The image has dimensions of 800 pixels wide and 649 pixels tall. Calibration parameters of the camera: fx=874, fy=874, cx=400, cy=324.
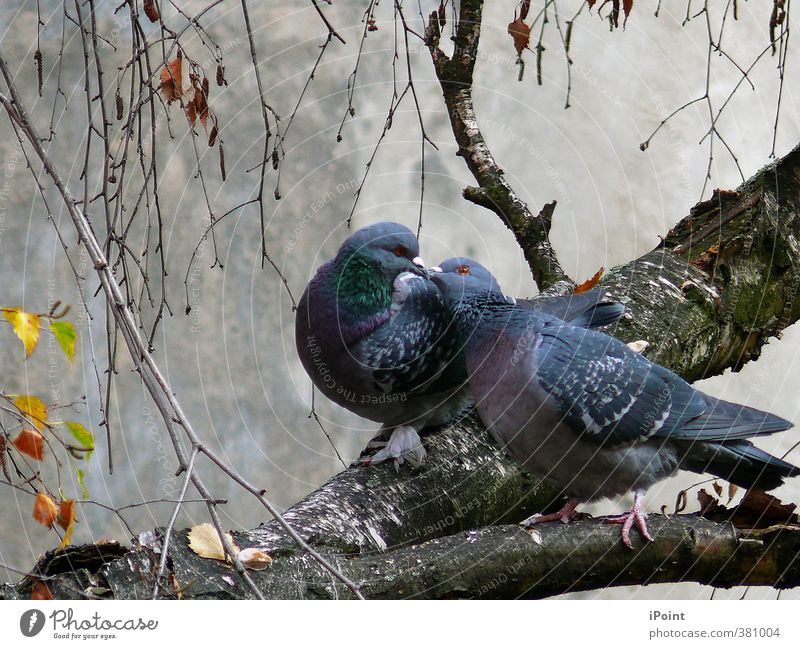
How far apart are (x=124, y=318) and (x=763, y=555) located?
2.33 feet

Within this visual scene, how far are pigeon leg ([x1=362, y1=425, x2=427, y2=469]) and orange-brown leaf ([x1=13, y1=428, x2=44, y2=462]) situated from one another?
1.92 feet

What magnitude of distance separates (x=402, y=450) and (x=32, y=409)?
0.61m

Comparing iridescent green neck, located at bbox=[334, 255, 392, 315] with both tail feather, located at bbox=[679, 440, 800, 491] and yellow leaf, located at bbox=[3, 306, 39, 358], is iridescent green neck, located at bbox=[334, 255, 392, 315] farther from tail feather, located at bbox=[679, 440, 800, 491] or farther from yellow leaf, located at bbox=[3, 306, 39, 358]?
yellow leaf, located at bbox=[3, 306, 39, 358]

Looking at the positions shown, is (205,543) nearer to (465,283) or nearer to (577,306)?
(465,283)

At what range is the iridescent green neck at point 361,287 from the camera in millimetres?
1286

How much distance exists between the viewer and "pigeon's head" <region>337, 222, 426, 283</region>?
127 cm

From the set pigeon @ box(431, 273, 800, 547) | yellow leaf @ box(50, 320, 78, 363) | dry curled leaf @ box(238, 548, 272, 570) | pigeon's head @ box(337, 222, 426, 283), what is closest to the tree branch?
pigeon's head @ box(337, 222, 426, 283)

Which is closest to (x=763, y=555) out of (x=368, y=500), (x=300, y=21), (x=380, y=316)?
(x=368, y=500)

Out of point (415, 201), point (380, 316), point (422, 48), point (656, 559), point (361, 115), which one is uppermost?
point (422, 48)

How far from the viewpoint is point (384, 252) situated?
1.28 metres

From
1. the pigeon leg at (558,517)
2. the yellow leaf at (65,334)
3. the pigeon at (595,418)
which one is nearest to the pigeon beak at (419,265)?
the pigeon at (595,418)
